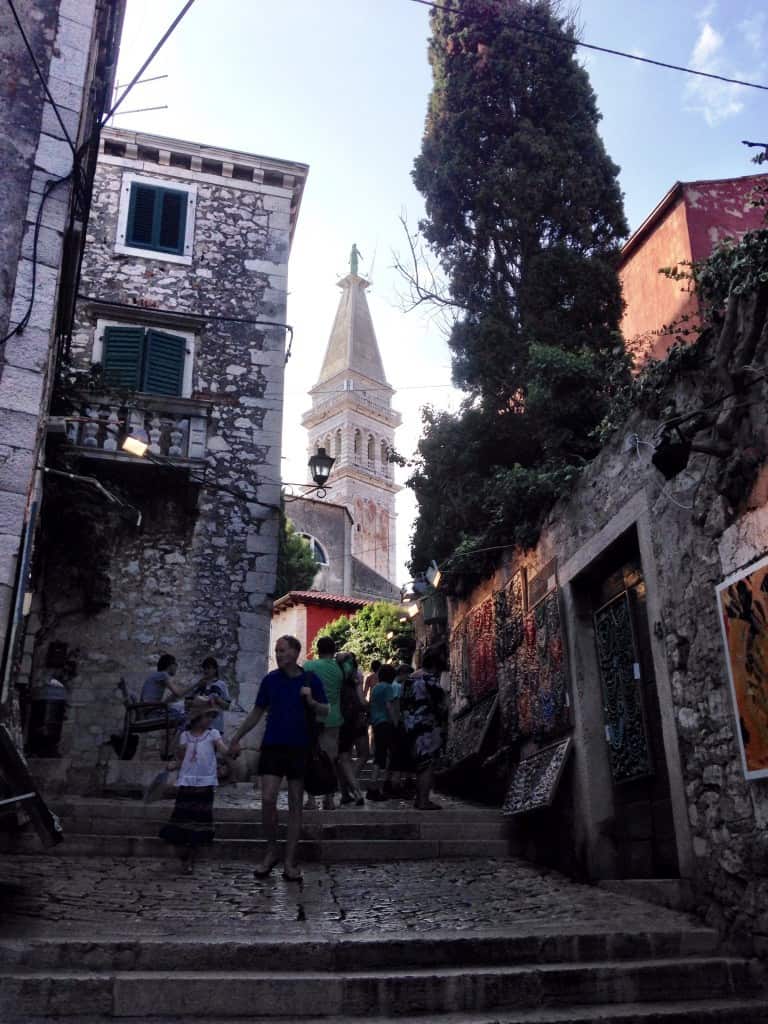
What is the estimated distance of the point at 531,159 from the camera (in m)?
13.6

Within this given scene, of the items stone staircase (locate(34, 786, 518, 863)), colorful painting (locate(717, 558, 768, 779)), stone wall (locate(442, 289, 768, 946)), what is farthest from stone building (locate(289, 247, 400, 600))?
colorful painting (locate(717, 558, 768, 779))

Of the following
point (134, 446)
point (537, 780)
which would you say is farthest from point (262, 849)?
point (134, 446)

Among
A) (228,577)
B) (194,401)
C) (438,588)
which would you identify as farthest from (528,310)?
(228,577)

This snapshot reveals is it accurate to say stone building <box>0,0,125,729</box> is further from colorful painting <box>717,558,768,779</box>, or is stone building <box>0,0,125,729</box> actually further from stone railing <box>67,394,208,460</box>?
colorful painting <box>717,558,768,779</box>

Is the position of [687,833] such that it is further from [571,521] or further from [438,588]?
[438,588]

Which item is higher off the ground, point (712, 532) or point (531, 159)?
point (531, 159)

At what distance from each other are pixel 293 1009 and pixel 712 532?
339 cm

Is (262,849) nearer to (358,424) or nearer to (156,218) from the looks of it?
(156,218)

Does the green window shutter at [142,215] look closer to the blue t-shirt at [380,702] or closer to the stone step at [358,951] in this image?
the blue t-shirt at [380,702]

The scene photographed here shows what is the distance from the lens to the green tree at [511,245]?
471 inches

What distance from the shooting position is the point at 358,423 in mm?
61844

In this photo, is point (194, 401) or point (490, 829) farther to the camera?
point (194, 401)

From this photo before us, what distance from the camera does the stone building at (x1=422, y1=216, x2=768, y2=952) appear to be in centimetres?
466

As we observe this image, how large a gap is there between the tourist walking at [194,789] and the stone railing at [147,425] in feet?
22.0
